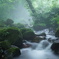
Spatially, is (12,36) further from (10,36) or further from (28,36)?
(28,36)

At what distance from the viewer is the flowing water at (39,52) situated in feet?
32.1

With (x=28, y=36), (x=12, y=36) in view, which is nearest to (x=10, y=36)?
(x=12, y=36)

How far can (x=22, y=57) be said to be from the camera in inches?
381

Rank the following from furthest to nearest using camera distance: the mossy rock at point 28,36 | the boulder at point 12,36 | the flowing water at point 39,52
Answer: the mossy rock at point 28,36, the boulder at point 12,36, the flowing water at point 39,52

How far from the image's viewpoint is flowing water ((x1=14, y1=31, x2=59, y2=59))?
9798 millimetres

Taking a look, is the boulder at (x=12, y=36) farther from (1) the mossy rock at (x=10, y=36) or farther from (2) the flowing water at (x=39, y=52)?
(2) the flowing water at (x=39, y=52)

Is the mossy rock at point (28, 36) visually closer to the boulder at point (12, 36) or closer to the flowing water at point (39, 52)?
the flowing water at point (39, 52)

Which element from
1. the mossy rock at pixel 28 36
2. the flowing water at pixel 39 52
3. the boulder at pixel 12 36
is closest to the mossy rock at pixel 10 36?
the boulder at pixel 12 36

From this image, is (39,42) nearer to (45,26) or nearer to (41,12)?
(45,26)

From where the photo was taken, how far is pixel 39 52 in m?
11.0

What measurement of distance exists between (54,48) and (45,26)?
11.2 metres

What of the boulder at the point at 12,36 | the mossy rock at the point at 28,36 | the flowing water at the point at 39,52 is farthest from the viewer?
the mossy rock at the point at 28,36

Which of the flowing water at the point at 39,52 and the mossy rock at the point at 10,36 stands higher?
the mossy rock at the point at 10,36

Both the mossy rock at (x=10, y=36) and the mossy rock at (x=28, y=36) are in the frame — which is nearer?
the mossy rock at (x=10, y=36)
